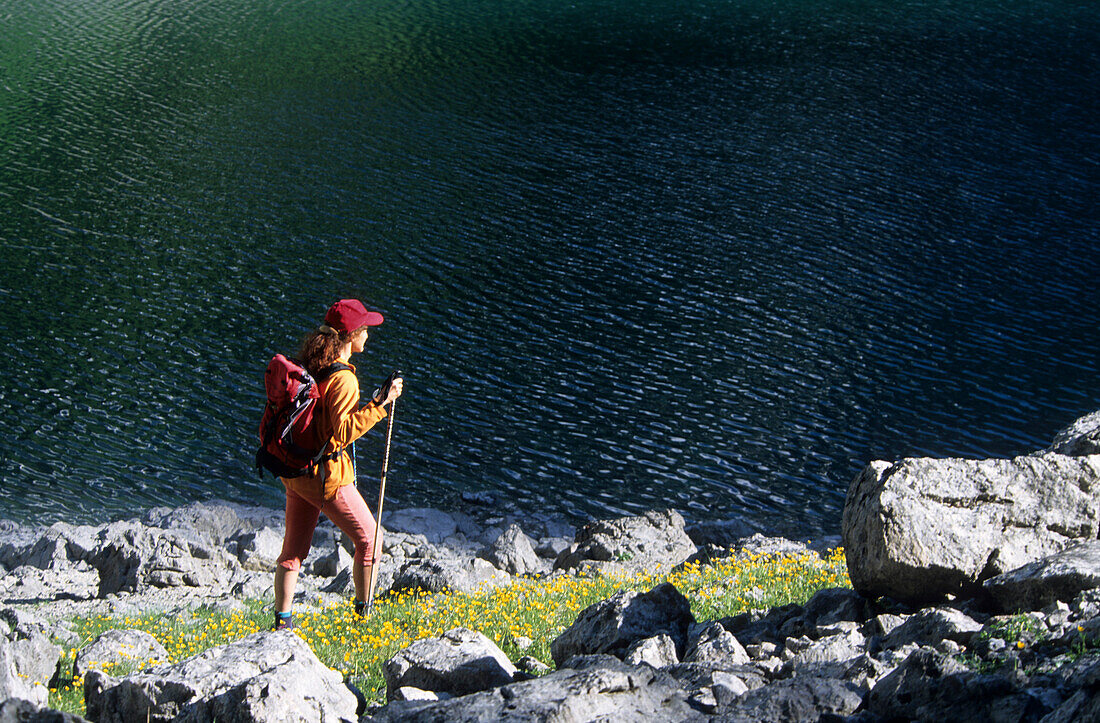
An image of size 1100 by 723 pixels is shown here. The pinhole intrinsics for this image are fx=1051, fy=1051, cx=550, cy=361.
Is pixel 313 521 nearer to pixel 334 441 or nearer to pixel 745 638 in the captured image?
pixel 334 441

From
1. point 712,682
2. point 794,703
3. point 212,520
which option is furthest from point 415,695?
point 212,520

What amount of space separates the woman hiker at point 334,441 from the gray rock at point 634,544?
23.2ft

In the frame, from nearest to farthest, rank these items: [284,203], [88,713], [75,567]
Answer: [88,713], [75,567], [284,203]

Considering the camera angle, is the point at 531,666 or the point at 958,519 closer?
the point at 531,666

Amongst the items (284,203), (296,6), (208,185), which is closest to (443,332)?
(284,203)

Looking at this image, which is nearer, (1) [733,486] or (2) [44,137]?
(1) [733,486]

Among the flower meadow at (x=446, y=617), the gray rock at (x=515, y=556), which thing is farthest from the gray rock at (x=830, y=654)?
the gray rock at (x=515, y=556)

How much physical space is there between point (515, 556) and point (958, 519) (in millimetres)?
8592

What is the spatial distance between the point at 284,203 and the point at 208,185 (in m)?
3.51

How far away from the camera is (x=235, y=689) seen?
22.1ft

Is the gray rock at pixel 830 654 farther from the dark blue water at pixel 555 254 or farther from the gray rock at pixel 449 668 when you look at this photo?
the dark blue water at pixel 555 254

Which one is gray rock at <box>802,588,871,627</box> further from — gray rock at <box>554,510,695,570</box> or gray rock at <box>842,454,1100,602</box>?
gray rock at <box>554,510,695,570</box>

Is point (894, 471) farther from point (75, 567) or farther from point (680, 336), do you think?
point (680, 336)

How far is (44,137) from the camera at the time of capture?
41.4 metres
